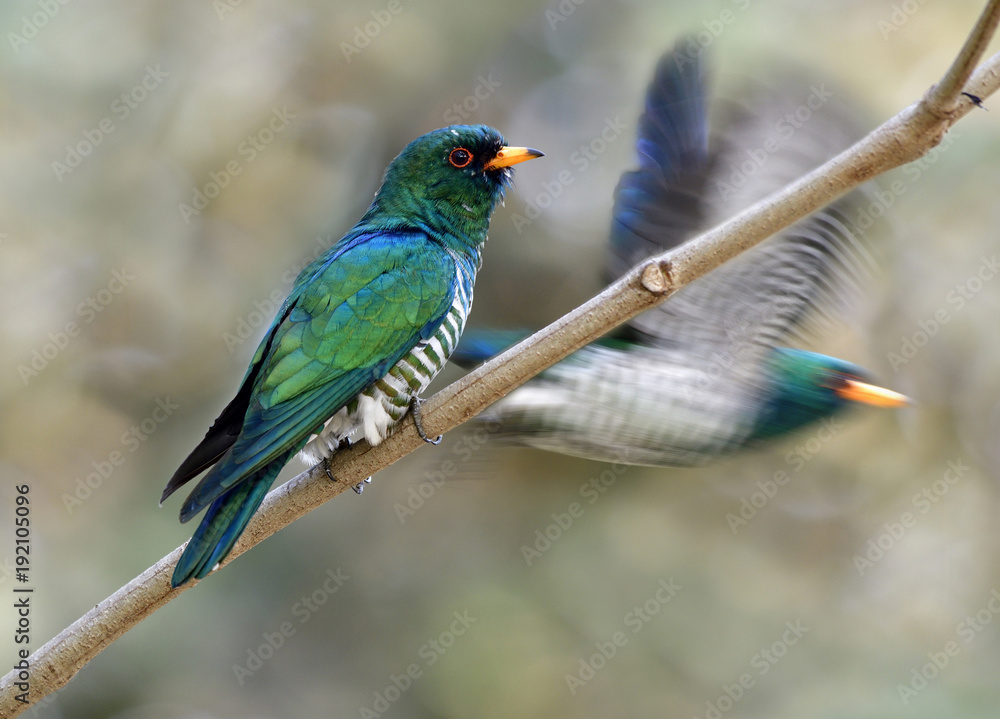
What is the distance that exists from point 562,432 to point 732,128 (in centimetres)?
157

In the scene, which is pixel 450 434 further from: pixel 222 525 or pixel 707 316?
pixel 222 525

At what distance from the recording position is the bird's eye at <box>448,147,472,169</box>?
3457 mm

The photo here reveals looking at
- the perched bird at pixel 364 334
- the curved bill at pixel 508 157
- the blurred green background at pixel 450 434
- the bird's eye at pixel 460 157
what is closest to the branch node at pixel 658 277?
the perched bird at pixel 364 334

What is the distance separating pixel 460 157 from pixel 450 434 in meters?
1.55

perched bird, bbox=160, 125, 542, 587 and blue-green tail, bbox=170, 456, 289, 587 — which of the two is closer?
blue-green tail, bbox=170, 456, 289, 587

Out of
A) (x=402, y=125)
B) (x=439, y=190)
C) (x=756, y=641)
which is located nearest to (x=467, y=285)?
(x=439, y=190)

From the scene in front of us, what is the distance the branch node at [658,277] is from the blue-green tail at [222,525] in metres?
1.21

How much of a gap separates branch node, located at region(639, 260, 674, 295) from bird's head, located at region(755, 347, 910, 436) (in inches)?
95.7

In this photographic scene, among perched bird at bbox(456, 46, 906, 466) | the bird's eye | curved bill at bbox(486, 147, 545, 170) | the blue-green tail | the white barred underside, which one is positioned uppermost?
the bird's eye

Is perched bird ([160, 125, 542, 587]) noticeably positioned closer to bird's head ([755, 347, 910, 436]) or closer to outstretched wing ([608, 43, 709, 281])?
outstretched wing ([608, 43, 709, 281])

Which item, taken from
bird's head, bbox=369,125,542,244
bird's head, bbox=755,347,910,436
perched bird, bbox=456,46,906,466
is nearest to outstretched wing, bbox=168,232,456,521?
bird's head, bbox=369,125,542,244

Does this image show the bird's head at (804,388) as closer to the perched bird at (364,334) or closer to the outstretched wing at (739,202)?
the outstretched wing at (739,202)

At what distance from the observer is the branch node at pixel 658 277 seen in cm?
217

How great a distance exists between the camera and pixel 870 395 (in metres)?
4.30
